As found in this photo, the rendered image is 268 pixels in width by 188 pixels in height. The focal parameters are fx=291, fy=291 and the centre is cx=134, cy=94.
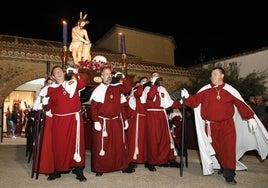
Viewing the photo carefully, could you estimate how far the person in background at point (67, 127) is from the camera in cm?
442

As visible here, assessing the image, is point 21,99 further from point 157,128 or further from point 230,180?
point 230,180

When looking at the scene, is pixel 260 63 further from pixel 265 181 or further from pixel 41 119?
pixel 41 119

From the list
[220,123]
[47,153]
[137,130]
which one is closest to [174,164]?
[137,130]

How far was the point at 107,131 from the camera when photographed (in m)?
4.80

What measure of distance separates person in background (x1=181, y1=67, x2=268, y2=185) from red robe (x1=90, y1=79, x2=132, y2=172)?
119cm

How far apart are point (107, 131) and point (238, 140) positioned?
2.32 meters

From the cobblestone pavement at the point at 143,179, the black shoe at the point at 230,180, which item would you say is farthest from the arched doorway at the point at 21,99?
the black shoe at the point at 230,180

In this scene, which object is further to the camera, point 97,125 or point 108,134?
point 108,134

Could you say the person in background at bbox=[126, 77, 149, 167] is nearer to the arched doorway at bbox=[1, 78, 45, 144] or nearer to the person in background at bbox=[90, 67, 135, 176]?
the person in background at bbox=[90, 67, 135, 176]

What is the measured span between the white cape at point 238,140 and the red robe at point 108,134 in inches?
50.2

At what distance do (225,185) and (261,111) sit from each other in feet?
14.3

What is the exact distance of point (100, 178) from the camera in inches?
175

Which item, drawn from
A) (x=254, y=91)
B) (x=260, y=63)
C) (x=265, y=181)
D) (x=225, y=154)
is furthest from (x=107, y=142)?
(x=260, y=63)

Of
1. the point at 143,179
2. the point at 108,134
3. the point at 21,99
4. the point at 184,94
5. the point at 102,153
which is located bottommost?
the point at 143,179
